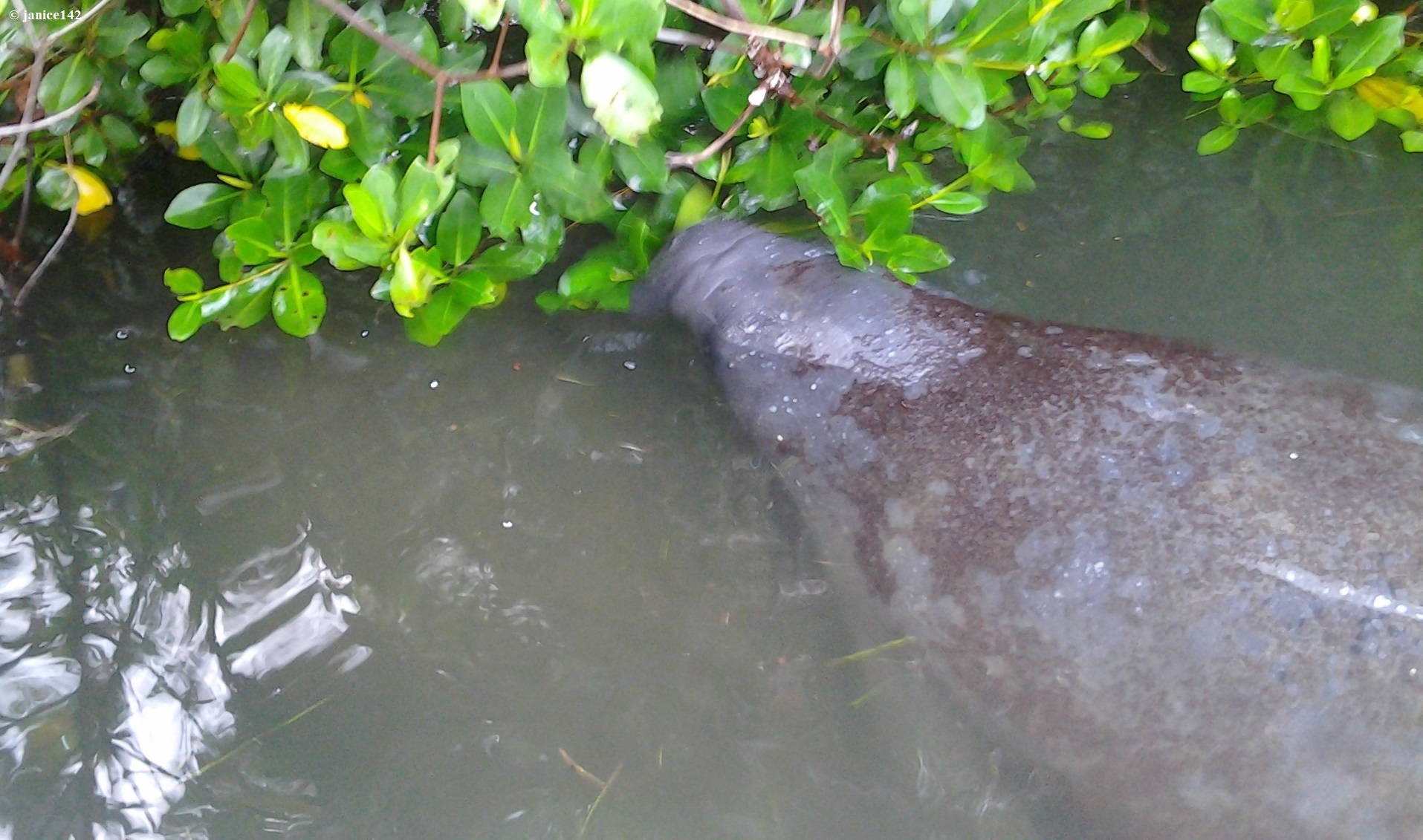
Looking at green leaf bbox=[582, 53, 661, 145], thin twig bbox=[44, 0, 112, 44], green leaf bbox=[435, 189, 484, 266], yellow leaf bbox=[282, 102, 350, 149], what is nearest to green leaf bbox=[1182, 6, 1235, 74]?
green leaf bbox=[582, 53, 661, 145]

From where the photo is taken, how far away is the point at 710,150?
8.37 feet

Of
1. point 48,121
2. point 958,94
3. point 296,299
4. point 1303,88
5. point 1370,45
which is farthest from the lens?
point 1303,88

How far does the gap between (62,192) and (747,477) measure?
2050mm

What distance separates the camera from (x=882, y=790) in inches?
95.2

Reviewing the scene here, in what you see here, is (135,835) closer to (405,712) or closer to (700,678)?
(405,712)

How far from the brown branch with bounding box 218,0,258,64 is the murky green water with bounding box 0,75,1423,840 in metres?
0.94

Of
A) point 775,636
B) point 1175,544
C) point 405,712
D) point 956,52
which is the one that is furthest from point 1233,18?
point 405,712

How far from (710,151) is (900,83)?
0.49m

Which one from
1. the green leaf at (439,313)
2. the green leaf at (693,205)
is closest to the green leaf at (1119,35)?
the green leaf at (693,205)

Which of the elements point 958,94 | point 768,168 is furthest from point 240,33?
point 958,94

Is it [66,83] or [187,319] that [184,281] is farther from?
[66,83]

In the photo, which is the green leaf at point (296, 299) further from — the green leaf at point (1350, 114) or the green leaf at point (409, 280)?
the green leaf at point (1350, 114)

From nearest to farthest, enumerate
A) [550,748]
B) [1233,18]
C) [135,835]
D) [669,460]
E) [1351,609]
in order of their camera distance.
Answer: [1351,609], [135,835], [550,748], [1233,18], [669,460]

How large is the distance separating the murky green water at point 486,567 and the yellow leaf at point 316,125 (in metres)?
0.88
